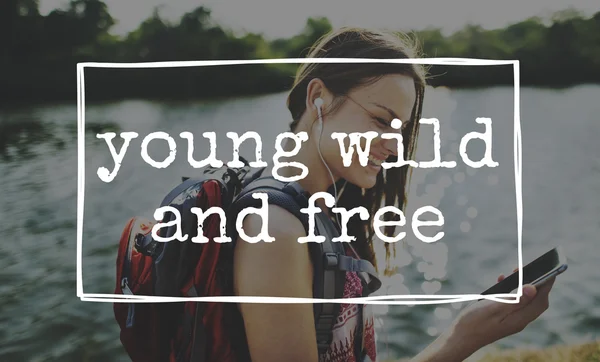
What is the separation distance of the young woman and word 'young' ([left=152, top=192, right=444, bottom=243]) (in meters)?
0.02

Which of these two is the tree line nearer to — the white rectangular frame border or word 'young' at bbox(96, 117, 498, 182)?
the white rectangular frame border

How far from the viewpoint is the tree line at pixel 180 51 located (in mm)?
1536

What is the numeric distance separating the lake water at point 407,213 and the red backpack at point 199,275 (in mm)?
163

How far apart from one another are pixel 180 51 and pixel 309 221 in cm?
A: 66

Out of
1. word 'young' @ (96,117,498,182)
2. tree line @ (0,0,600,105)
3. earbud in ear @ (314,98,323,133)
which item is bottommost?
word 'young' @ (96,117,498,182)

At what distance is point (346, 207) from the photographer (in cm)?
151

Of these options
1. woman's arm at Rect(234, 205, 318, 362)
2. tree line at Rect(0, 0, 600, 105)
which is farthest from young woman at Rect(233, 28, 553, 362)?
tree line at Rect(0, 0, 600, 105)

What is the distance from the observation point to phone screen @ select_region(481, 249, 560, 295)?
4.73ft

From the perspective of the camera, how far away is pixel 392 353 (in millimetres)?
1598

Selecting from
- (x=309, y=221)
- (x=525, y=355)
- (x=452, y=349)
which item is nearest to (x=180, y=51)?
(x=309, y=221)

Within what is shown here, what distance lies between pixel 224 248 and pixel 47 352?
0.66 meters

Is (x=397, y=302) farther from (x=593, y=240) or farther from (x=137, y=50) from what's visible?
(x=137, y=50)

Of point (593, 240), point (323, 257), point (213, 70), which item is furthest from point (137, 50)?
point (593, 240)

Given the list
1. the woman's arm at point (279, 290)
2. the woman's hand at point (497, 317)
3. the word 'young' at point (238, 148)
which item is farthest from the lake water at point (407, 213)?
the woman's arm at point (279, 290)
